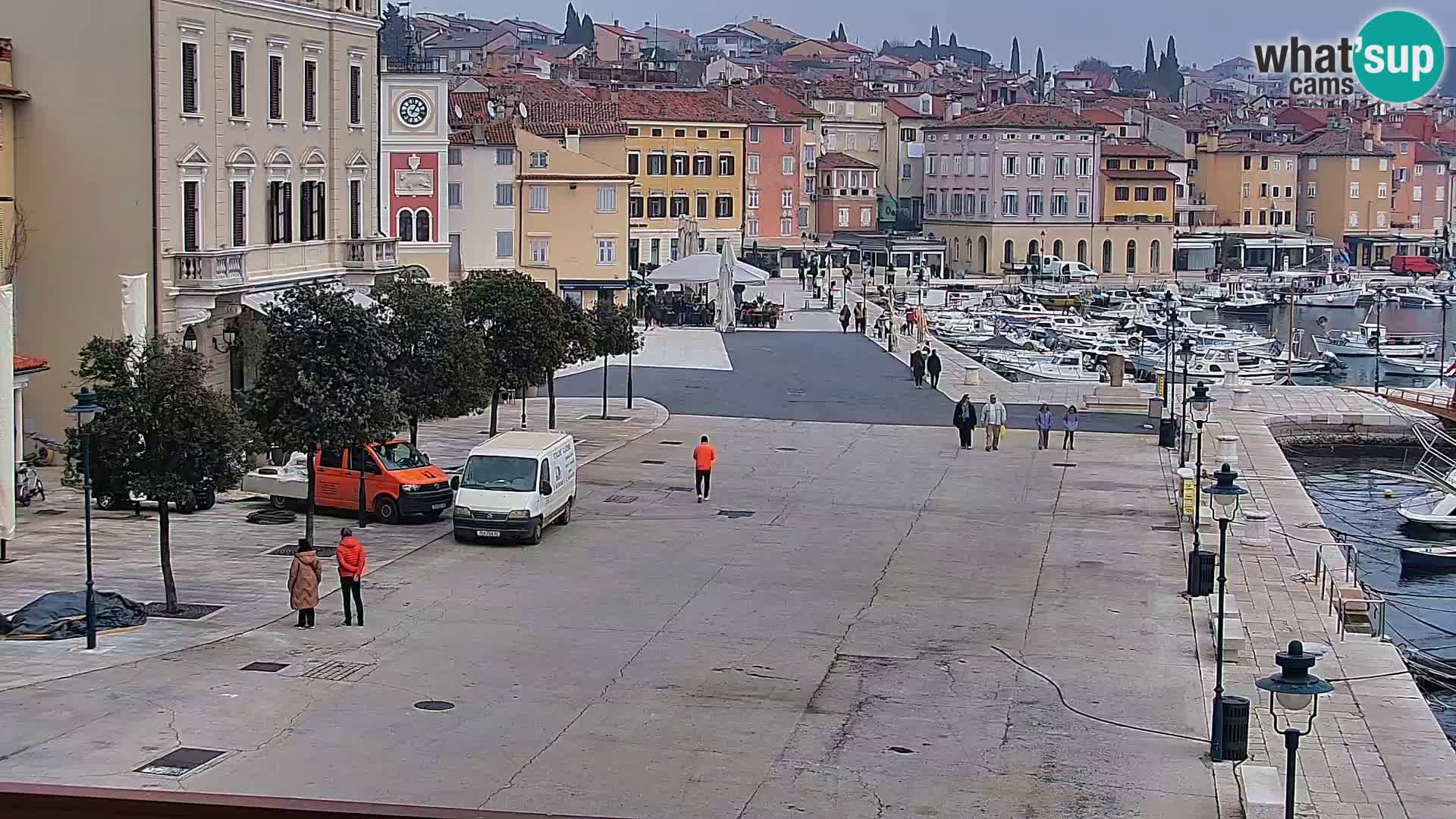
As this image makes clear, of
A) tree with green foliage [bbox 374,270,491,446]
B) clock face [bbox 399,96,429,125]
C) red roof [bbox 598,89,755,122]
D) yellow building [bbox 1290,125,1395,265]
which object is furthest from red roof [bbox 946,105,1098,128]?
tree with green foliage [bbox 374,270,491,446]

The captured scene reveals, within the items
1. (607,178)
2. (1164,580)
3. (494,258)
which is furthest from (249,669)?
(607,178)

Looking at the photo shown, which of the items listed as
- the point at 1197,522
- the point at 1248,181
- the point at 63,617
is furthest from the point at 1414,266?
the point at 63,617

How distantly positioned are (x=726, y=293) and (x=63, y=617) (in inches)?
1945

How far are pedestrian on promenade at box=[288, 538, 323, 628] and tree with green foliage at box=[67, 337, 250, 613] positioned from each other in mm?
1332

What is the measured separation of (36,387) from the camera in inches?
1235

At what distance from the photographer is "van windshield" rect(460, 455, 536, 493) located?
26.7 meters

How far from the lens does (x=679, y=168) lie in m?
98.9

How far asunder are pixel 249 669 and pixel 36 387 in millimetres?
14704

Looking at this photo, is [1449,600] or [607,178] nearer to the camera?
[1449,600]

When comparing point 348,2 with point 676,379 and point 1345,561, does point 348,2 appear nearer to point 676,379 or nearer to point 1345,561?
point 676,379

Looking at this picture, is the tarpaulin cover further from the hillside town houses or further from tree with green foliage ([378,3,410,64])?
tree with green foliage ([378,3,410,64])

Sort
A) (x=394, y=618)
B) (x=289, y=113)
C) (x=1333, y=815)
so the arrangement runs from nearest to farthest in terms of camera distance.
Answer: (x=1333, y=815) → (x=394, y=618) → (x=289, y=113)

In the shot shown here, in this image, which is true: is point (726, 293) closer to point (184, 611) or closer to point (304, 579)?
point (184, 611)

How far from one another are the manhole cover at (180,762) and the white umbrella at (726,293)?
51.5 meters
